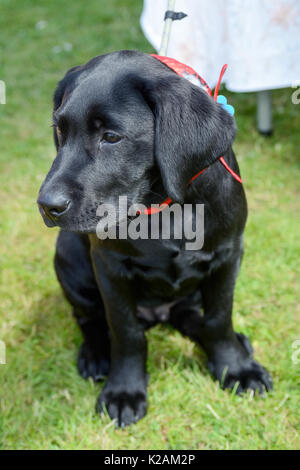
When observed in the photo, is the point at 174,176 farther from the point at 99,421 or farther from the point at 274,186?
the point at 274,186

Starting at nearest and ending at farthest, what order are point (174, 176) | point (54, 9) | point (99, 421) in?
point (174, 176), point (99, 421), point (54, 9)

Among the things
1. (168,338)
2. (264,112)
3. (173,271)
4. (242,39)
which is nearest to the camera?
(173,271)

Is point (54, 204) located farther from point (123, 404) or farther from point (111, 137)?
point (123, 404)

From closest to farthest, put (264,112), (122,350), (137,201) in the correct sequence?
(137,201) < (122,350) < (264,112)

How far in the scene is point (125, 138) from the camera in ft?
5.04

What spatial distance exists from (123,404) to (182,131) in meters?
1.17

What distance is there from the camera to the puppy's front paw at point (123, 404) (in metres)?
2.06

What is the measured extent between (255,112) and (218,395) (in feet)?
9.70

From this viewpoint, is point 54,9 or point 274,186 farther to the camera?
point 54,9

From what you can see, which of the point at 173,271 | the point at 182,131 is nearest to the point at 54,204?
the point at 182,131

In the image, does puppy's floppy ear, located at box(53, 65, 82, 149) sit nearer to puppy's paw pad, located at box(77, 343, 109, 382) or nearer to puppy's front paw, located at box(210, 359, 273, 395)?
puppy's paw pad, located at box(77, 343, 109, 382)

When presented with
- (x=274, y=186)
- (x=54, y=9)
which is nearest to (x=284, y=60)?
(x=274, y=186)
